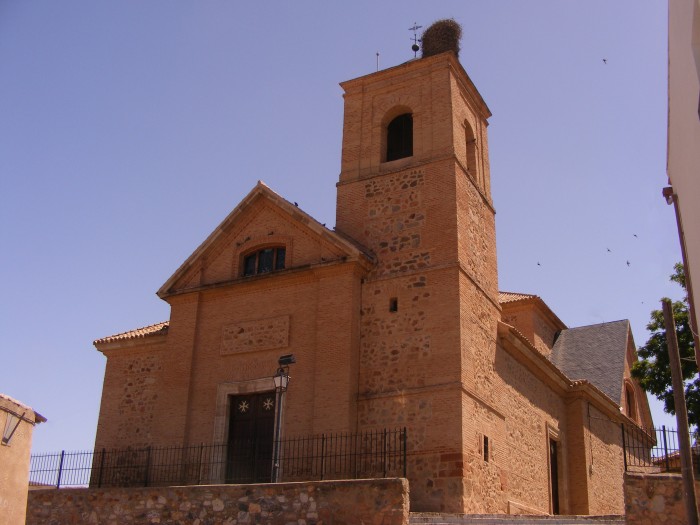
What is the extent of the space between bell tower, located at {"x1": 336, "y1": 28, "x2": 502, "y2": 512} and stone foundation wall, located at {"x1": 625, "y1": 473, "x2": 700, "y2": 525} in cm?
503

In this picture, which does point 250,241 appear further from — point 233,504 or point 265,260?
point 233,504

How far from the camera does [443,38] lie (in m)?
23.7

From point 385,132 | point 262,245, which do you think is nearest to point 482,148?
point 385,132

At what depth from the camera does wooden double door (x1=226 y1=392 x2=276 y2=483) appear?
742 inches

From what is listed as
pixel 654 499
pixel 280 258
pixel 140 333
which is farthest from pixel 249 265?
pixel 654 499

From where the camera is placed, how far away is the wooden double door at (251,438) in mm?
18844

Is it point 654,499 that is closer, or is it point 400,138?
point 654,499

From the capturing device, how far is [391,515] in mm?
13250

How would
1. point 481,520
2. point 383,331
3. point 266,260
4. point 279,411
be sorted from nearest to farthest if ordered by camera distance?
1. point 481,520
2. point 279,411
3. point 383,331
4. point 266,260

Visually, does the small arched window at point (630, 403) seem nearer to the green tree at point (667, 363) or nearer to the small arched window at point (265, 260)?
the green tree at point (667, 363)

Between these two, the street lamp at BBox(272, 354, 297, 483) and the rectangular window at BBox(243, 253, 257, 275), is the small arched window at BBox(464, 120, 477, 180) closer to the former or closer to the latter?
the rectangular window at BBox(243, 253, 257, 275)

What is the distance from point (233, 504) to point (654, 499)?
7176mm

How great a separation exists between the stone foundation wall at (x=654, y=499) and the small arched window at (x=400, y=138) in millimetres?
11788

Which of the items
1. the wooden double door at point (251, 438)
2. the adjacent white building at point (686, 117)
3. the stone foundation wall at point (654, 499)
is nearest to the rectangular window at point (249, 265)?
the wooden double door at point (251, 438)
